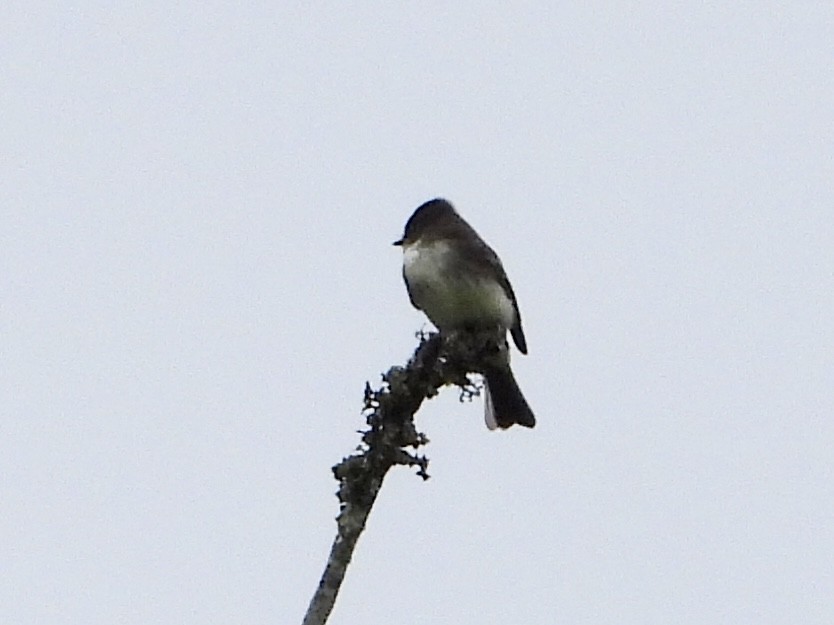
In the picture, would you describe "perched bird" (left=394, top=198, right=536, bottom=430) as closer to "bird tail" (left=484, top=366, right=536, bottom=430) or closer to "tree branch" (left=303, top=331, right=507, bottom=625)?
"bird tail" (left=484, top=366, right=536, bottom=430)

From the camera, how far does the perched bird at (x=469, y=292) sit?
9.91 meters

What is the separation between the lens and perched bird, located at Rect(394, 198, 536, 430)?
9906mm

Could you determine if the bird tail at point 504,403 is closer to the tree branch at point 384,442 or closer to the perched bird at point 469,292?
the perched bird at point 469,292

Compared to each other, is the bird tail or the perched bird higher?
the perched bird

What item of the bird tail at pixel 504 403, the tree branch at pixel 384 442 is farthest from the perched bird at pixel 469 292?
the tree branch at pixel 384 442

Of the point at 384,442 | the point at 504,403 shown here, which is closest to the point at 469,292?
the point at 504,403

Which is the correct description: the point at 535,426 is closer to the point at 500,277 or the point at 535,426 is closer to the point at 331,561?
the point at 500,277

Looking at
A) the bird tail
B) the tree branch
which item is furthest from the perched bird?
the tree branch

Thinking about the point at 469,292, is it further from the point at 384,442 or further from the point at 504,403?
the point at 384,442

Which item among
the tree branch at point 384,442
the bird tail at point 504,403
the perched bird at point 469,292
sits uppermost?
the perched bird at point 469,292

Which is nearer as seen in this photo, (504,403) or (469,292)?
(469,292)

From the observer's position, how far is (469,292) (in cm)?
993

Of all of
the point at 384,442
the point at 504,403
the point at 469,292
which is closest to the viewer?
the point at 384,442

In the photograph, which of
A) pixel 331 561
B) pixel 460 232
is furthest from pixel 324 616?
pixel 460 232
